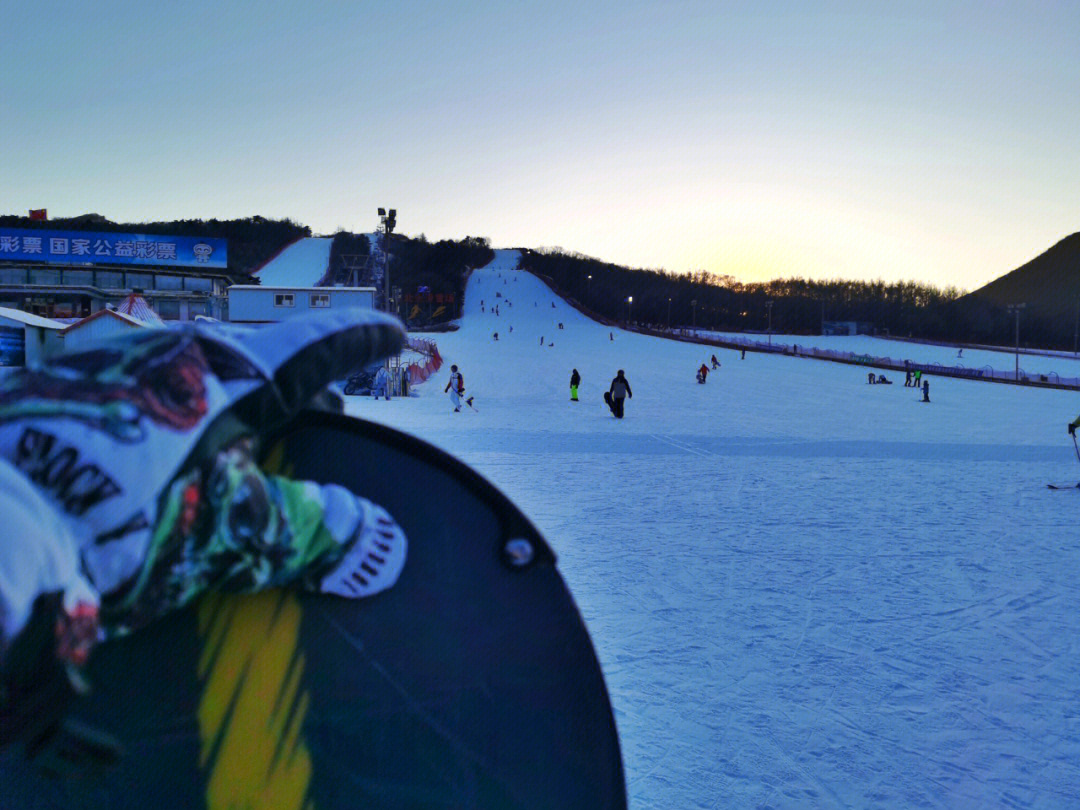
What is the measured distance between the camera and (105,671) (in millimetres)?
1134

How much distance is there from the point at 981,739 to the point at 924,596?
2230 mm

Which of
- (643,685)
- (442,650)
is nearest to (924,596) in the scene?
(643,685)

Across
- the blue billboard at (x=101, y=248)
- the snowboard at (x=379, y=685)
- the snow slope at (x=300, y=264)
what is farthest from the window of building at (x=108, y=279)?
the snowboard at (x=379, y=685)

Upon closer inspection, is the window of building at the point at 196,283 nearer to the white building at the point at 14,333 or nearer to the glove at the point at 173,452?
the white building at the point at 14,333

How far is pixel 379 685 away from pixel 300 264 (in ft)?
441

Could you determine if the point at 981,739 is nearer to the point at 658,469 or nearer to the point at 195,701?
the point at 195,701

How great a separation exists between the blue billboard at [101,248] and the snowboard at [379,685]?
5978 cm

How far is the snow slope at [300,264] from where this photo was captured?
11423 centimetres

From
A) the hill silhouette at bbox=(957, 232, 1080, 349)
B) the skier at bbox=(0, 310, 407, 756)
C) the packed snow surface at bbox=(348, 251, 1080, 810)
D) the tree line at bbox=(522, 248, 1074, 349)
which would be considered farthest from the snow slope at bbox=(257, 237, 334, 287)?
the skier at bbox=(0, 310, 407, 756)

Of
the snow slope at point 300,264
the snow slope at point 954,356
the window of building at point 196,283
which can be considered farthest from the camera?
the snow slope at point 300,264

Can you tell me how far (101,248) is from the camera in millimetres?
56312

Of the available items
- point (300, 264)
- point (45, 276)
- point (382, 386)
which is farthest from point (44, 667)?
point (300, 264)

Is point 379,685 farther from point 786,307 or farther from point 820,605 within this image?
point 786,307

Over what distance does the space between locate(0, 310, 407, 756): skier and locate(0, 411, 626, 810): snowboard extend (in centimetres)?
8
